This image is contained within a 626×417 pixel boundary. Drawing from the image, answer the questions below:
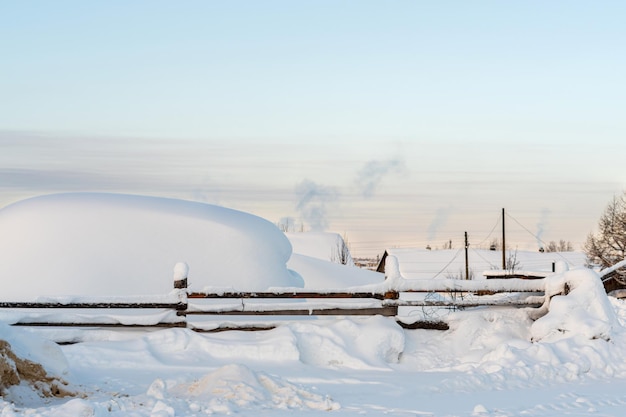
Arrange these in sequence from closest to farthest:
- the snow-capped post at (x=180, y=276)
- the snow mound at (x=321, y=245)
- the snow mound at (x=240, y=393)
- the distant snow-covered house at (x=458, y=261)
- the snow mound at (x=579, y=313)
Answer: the snow mound at (x=240, y=393) → the snow mound at (x=579, y=313) → the snow-capped post at (x=180, y=276) → the snow mound at (x=321, y=245) → the distant snow-covered house at (x=458, y=261)

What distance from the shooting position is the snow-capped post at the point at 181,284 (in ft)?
39.9

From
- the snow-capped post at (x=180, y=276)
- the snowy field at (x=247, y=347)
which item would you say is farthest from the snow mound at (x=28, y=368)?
the snow-capped post at (x=180, y=276)

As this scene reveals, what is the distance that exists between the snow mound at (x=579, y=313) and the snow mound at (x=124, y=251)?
14.8 ft

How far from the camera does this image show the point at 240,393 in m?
8.36

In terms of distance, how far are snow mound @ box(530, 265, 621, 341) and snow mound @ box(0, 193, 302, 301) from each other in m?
4.51

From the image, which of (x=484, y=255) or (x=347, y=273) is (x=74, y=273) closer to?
(x=347, y=273)

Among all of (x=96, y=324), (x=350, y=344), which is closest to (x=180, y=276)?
(x=96, y=324)

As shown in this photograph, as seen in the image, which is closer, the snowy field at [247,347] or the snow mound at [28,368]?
the snowy field at [247,347]

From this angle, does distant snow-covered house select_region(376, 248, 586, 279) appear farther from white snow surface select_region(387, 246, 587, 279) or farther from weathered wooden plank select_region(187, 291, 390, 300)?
weathered wooden plank select_region(187, 291, 390, 300)

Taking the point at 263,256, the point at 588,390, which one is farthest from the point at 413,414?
the point at 263,256

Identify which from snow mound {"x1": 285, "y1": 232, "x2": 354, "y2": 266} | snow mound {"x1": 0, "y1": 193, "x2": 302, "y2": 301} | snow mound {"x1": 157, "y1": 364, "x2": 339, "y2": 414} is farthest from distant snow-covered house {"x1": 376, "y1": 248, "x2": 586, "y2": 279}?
snow mound {"x1": 157, "y1": 364, "x2": 339, "y2": 414}

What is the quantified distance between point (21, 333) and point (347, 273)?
1937 cm

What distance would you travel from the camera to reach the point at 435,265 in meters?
67.9

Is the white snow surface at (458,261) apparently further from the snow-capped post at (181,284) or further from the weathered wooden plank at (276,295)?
the snow-capped post at (181,284)
